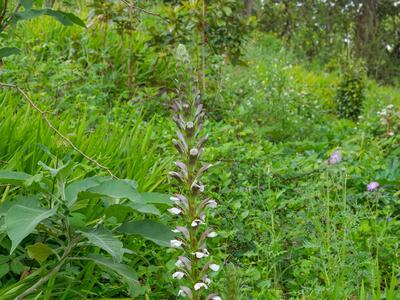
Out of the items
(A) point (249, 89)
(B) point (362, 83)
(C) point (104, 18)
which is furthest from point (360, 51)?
(C) point (104, 18)

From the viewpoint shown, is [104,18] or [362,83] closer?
[104,18]

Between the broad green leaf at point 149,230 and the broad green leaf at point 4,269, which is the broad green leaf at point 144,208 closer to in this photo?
the broad green leaf at point 149,230

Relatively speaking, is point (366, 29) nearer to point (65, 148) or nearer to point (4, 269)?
point (65, 148)

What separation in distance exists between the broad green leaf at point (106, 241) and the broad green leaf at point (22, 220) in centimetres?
16

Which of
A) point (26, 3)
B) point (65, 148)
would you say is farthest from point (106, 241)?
point (65, 148)

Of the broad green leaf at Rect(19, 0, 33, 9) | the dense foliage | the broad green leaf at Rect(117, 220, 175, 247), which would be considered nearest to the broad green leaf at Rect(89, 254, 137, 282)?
the dense foliage

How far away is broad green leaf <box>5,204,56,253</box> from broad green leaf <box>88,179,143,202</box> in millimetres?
178

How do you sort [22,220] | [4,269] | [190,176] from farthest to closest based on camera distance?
[4,269] < [22,220] < [190,176]

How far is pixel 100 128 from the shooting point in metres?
3.43

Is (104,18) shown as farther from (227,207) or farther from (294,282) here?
(294,282)

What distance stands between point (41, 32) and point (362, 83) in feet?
13.6

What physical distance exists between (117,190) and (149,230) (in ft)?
0.83

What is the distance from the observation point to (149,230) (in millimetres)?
2051

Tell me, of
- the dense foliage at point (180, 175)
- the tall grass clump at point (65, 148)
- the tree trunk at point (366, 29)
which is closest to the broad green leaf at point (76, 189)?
the dense foliage at point (180, 175)
